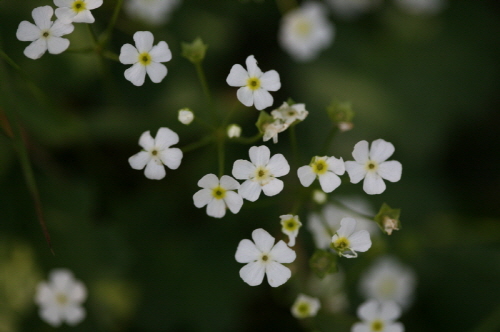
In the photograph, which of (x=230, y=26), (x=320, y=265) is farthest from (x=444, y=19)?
(x=320, y=265)

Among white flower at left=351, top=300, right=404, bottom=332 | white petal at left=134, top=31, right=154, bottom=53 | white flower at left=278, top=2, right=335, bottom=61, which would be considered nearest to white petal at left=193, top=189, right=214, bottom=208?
white petal at left=134, top=31, right=154, bottom=53

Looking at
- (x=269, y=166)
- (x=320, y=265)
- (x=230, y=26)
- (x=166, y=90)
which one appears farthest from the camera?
(x=230, y=26)

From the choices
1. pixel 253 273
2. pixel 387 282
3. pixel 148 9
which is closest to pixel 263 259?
pixel 253 273

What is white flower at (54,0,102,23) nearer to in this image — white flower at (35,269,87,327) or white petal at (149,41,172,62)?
white petal at (149,41,172,62)

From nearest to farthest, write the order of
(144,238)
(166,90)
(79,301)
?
1. (79,301)
2. (144,238)
3. (166,90)

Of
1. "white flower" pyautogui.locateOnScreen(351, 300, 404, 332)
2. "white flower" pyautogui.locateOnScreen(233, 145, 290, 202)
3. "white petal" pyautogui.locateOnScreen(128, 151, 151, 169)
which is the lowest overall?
"white flower" pyautogui.locateOnScreen(351, 300, 404, 332)

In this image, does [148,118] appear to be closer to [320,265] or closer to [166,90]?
[166,90]
